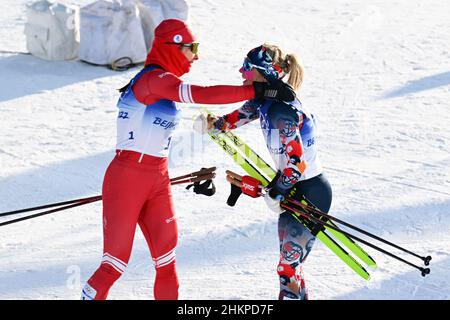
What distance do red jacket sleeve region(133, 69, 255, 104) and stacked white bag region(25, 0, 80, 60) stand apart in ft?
20.3

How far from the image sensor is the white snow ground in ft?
23.4

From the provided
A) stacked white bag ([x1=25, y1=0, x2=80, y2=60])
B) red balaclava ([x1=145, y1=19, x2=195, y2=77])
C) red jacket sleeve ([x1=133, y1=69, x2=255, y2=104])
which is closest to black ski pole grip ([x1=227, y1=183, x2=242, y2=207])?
red jacket sleeve ([x1=133, y1=69, x2=255, y2=104])

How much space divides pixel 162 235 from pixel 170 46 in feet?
3.97

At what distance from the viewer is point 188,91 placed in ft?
18.5

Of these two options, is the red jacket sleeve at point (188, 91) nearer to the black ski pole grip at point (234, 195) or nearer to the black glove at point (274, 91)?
the black glove at point (274, 91)

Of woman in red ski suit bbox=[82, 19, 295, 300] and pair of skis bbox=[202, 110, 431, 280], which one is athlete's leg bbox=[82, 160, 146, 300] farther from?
pair of skis bbox=[202, 110, 431, 280]

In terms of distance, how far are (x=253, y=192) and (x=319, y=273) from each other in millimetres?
1353

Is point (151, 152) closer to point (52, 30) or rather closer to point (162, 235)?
point (162, 235)

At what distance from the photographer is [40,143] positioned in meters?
9.73

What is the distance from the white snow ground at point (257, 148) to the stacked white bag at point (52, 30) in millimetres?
191

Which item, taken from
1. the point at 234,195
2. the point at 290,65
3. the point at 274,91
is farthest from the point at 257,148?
the point at 274,91
